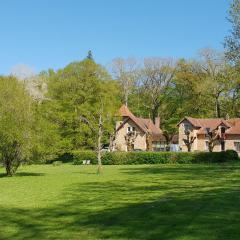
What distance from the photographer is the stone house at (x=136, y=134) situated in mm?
83625

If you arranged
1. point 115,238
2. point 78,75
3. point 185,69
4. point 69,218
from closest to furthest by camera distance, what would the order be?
point 115,238 → point 69,218 → point 78,75 → point 185,69

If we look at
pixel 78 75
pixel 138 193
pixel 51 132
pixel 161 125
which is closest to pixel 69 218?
pixel 138 193

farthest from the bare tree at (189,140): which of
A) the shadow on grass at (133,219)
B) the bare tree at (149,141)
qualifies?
the shadow on grass at (133,219)

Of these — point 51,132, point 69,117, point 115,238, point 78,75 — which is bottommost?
point 115,238

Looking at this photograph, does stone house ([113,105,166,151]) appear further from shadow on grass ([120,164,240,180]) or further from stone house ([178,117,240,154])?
shadow on grass ([120,164,240,180])

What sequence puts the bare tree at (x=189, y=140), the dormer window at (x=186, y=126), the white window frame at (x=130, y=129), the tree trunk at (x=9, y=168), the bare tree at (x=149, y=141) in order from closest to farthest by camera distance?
1. the tree trunk at (x=9, y=168)
2. the bare tree at (x=189, y=140)
3. the dormer window at (x=186, y=126)
4. the bare tree at (x=149, y=141)
5. the white window frame at (x=130, y=129)

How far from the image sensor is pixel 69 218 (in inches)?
526

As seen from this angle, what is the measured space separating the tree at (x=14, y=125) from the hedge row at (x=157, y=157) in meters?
25.5

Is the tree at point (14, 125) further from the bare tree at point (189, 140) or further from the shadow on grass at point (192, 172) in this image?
the bare tree at point (189, 140)

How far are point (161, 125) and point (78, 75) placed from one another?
1002 inches

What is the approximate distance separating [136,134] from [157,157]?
23875 millimetres

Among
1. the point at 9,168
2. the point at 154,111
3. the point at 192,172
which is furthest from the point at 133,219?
the point at 154,111

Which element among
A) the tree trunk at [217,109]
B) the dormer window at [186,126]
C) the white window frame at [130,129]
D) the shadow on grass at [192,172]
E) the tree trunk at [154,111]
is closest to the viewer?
the shadow on grass at [192,172]

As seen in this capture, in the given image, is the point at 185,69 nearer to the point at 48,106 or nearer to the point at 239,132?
the point at 239,132
